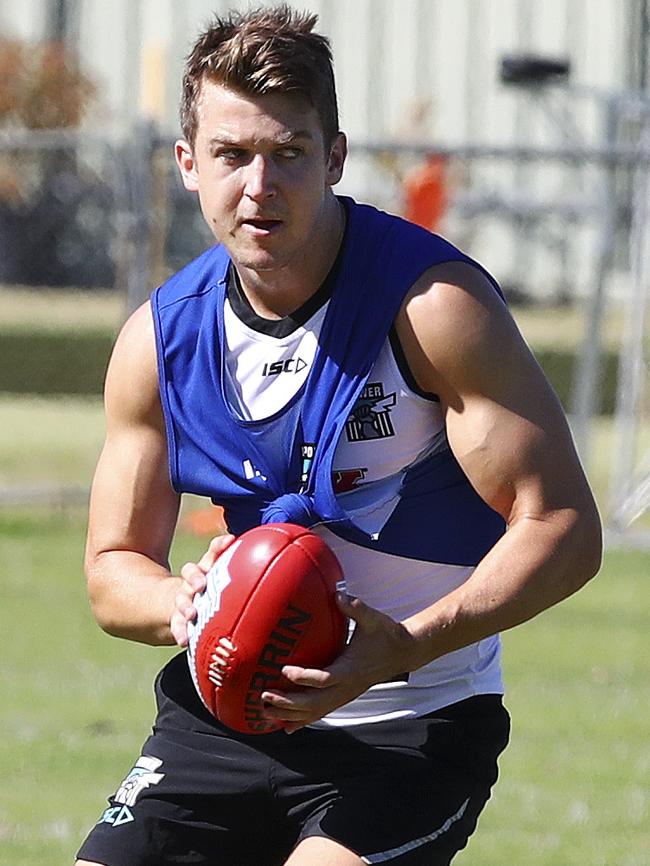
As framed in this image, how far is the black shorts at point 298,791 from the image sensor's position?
150 inches

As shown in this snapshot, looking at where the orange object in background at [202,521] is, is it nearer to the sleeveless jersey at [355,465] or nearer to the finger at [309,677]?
the sleeveless jersey at [355,465]

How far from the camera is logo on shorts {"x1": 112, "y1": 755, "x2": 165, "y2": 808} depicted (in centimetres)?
397

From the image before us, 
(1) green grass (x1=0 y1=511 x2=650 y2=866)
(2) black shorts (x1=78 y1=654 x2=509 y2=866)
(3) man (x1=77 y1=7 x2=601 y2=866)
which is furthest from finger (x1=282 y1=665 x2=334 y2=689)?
(1) green grass (x1=0 y1=511 x2=650 y2=866)

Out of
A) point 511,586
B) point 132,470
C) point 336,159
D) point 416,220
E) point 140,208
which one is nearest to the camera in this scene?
point 511,586

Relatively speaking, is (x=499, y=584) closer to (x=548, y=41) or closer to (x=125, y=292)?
(x=125, y=292)

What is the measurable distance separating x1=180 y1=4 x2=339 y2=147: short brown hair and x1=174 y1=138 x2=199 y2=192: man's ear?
0.04 meters

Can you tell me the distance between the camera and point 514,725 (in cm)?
794

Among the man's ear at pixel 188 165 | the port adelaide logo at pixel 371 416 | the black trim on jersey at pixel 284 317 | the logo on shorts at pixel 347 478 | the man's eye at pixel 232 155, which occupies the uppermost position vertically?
the man's eye at pixel 232 155

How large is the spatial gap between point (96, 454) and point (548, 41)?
14887mm

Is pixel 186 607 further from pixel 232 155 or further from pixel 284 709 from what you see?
pixel 232 155

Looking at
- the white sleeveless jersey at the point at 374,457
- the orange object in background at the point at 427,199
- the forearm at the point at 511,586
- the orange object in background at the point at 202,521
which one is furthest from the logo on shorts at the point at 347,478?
the orange object in background at the point at 427,199

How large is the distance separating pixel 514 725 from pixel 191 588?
4.44 meters

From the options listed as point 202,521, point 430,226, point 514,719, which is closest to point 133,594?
point 514,719

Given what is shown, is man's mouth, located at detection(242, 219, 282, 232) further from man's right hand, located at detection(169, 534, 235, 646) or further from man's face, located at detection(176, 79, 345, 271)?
man's right hand, located at detection(169, 534, 235, 646)
